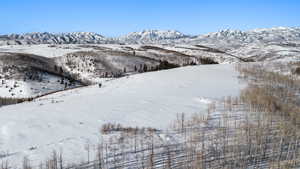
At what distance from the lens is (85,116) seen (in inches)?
309

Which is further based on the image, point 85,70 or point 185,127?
point 85,70

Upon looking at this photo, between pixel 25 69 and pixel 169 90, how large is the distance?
2268 cm

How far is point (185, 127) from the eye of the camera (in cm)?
694

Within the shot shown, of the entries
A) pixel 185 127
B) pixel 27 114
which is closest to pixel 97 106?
pixel 27 114

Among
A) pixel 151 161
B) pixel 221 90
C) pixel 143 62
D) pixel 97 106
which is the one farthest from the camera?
pixel 143 62

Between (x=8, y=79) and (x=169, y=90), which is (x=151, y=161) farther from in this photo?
(x=8, y=79)

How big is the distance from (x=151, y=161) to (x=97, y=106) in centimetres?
454

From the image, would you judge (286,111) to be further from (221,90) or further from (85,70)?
(85,70)

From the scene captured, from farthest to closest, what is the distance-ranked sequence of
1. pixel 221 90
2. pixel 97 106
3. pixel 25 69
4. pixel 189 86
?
pixel 25 69 < pixel 189 86 < pixel 221 90 < pixel 97 106

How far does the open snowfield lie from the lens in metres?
5.58

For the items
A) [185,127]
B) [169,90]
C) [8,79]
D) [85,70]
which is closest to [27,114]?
[185,127]

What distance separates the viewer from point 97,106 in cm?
912

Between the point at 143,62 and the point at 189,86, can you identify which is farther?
the point at 143,62

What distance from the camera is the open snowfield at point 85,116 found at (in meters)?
5.58
